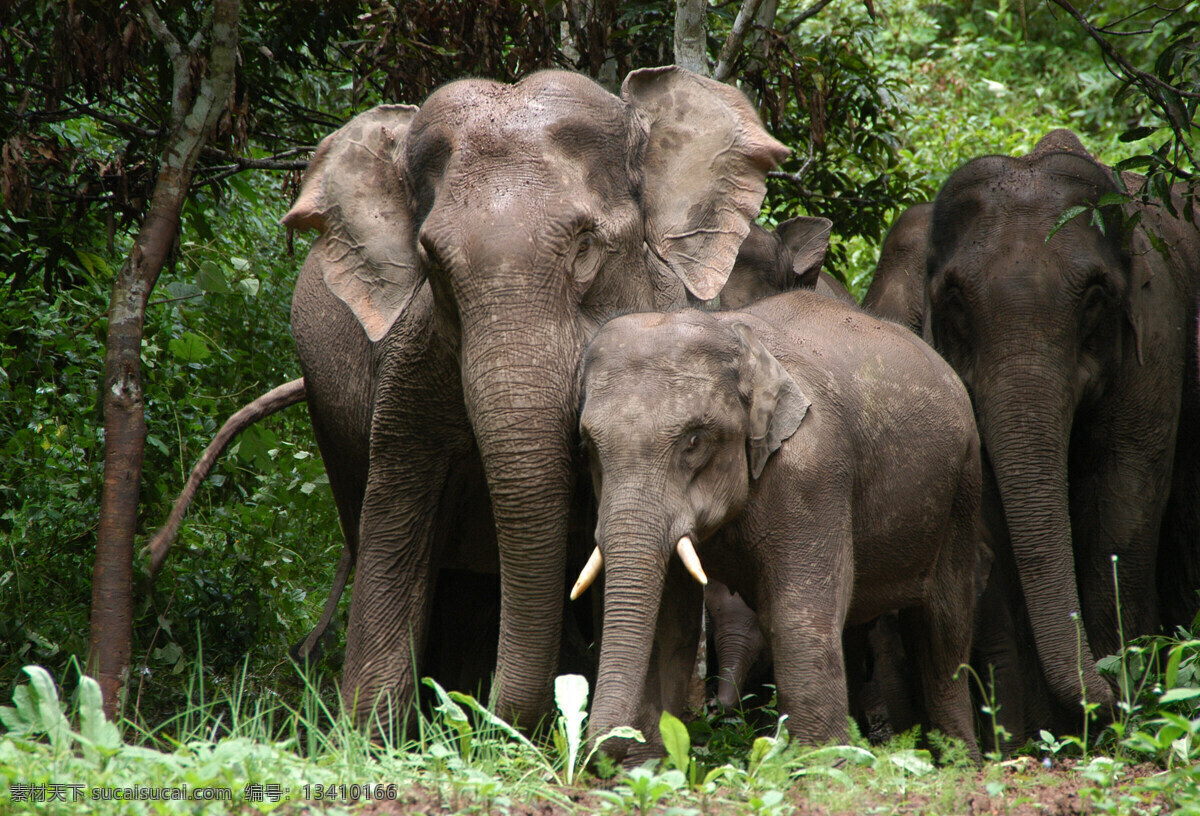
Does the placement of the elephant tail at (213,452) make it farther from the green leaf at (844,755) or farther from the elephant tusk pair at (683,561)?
the green leaf at (844,755)

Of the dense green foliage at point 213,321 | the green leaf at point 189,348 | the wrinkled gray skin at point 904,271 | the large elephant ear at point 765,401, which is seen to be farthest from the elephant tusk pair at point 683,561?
the green leaf at point 189,348

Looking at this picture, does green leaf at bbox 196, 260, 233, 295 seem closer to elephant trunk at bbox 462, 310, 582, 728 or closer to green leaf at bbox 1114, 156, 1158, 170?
elephant trunk at bbox 462, 310, 582, 728

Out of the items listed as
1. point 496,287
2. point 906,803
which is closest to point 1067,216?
point 496,287

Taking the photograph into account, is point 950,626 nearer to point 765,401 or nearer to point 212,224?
point 765,401

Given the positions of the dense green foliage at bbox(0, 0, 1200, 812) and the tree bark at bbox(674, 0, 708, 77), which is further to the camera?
the dense green foliage at bbox(0, 0, 1200, 812)

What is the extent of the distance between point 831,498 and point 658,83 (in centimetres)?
167

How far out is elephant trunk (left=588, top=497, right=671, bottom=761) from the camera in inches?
154

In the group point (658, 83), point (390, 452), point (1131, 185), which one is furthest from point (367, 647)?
point (1131, 185)

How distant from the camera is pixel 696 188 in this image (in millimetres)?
5172

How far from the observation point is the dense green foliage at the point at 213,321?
648 cm

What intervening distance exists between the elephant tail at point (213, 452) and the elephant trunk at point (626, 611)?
8.91ft

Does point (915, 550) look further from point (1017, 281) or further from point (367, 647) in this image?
point (367, 647)

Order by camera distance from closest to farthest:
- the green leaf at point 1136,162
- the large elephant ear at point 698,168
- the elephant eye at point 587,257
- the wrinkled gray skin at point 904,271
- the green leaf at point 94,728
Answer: the green leaf at point 94,728, the elephant eye at point 587,257, the large elephant ear at point 698,168, the green leaf at point 1136,162, the wrinkled gray skin at point 904,271

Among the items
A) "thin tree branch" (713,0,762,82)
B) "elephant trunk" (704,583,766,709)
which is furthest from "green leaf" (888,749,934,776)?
"thin tree branch" (713,0,762,82)
